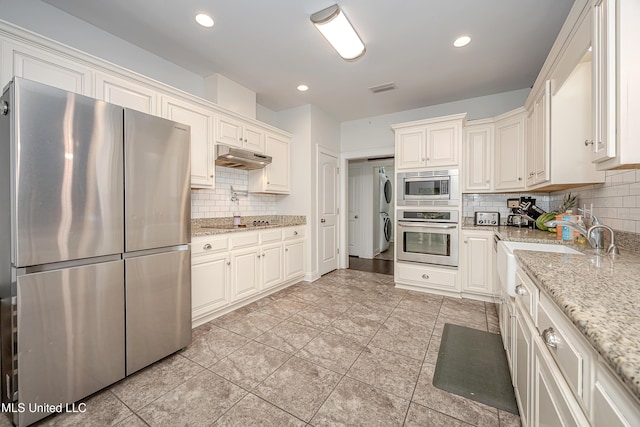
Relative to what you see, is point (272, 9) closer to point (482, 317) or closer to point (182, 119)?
point (182, 119)

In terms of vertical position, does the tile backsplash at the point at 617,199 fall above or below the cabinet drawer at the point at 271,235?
above

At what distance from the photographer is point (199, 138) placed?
2730mm

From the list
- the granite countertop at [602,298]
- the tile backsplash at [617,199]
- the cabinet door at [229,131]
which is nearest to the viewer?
the granite countertop at [602,298]

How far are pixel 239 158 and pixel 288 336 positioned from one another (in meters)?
1.95

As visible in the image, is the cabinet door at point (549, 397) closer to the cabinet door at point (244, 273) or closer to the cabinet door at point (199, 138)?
the cabinet door at point (244, 273)

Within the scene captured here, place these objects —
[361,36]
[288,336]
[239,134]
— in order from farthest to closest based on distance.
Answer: [239,134], [361,36], [288,336]

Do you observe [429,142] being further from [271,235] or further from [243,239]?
[243,239]

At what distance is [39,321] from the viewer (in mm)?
1340

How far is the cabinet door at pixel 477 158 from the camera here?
3.30 meters

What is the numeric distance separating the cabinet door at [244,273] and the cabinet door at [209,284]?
94 mm

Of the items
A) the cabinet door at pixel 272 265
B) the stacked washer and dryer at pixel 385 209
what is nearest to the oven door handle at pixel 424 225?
the cabinet door at pixel 272 265

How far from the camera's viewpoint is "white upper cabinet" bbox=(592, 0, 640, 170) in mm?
1030

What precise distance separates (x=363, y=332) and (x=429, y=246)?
65.2 inches

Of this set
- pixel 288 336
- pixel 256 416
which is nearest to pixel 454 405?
pixel 256 416
